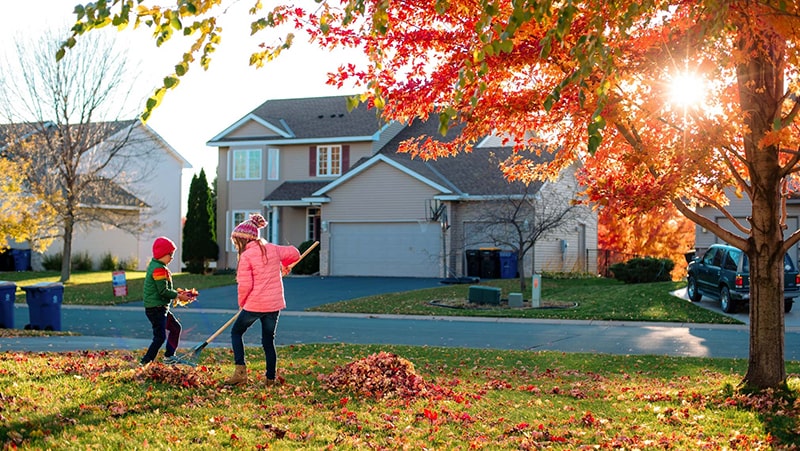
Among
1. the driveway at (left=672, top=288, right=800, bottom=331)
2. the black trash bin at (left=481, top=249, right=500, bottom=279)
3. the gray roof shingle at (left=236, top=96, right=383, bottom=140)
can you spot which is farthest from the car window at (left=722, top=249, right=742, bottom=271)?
the gray roof shingle at (left=236, top=96, right=383, bottom=140)

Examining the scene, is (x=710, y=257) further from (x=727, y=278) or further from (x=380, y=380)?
(x=380, y=380)

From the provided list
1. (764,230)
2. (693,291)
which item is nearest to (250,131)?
(693,291)

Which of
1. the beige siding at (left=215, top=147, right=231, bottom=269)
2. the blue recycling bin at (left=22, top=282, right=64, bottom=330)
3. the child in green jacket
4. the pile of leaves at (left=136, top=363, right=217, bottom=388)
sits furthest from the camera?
the beige siding at (left=215, top=147, right=231, bottom=269)

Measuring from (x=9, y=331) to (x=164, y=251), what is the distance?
7004mm

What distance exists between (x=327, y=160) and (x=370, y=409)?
3107 cm

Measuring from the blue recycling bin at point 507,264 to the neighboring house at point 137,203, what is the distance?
540 inches

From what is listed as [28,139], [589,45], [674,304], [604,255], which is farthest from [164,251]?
[604,255]

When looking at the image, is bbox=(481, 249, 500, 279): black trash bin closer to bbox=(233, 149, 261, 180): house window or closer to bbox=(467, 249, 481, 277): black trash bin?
bbox=(467, 249, 481, 277): black trash bin

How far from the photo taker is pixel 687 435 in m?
6.93

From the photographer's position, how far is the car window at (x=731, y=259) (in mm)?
20719

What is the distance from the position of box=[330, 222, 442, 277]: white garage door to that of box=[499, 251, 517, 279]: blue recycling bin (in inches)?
98.2

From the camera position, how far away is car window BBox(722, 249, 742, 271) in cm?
2072

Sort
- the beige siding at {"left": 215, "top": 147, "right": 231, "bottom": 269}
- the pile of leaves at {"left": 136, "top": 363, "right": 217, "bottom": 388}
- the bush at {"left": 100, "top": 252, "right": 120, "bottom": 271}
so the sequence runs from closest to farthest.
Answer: the pile of leaves at {"left": 136, "top": 363, "right": 217, "bottom": 388} → the beige siding at {"left": 215, "top": 147, "right": 231, "bottom": 269} → the bush at {"left": 100, "top": 252, "right": 120, "bottom": 271}

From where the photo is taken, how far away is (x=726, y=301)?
2072cm
